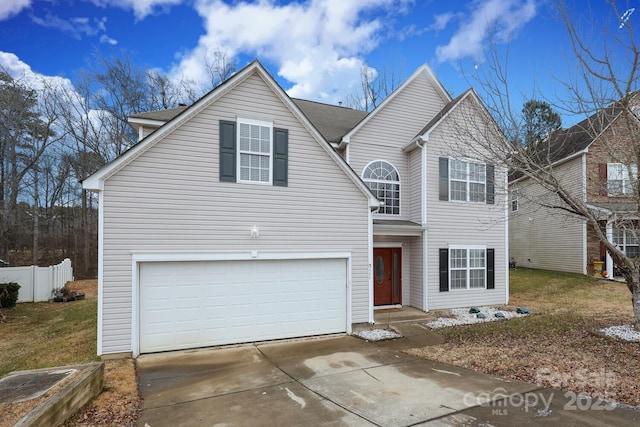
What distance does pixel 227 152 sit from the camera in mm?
8070

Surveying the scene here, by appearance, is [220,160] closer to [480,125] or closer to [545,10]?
[545,10]

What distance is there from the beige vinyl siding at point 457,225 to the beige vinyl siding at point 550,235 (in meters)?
4.72

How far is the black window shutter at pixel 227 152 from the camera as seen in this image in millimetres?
8016

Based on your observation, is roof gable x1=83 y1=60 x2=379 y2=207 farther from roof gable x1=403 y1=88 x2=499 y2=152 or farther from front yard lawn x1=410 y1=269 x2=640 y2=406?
front yard lawn x1=410 y1=269 x2=640 y2=406

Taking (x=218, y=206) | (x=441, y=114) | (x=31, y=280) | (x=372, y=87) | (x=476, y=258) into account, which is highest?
(x=372, y=87)

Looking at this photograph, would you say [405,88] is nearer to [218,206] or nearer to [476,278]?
[476,278]

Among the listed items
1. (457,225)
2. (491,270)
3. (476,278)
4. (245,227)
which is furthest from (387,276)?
(245,227)

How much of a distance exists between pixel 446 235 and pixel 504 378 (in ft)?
20.8

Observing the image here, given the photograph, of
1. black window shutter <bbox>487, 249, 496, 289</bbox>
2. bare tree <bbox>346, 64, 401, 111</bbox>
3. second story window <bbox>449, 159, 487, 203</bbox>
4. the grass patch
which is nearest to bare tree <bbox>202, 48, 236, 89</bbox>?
bare tree <bbox>346, 64, 401, 111</bbox>

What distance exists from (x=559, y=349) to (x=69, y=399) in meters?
8.80

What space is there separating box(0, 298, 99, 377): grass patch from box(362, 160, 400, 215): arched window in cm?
908

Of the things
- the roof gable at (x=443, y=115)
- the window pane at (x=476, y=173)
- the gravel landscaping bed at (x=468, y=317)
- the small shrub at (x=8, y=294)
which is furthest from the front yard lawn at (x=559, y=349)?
the small shrub at (x=8, y=294)

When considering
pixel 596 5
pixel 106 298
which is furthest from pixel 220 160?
pixel 596 5

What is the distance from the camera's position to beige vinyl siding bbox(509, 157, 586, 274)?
17406mm
